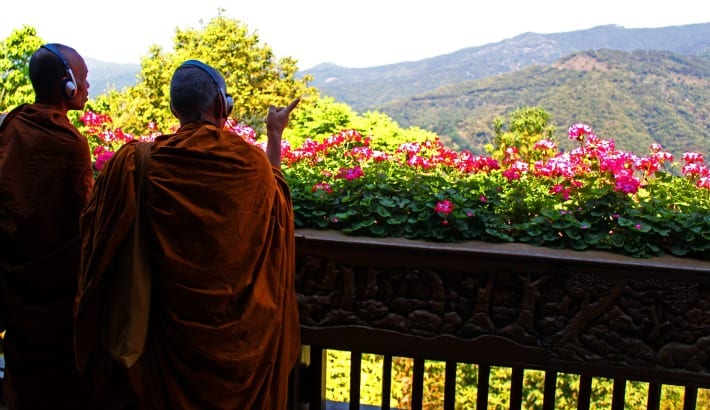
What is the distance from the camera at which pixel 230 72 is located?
21094 mm

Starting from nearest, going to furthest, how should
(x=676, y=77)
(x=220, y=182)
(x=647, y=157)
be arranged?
1. (x=220, y=182)
2. (x=647, y=157)
3. (x=676, y=77)

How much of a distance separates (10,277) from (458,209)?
1552 millimetres

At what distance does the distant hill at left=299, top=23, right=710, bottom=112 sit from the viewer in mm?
82688

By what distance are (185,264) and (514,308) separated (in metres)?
1.19

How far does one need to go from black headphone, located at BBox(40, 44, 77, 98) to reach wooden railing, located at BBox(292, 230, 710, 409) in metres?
0.92

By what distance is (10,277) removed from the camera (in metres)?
1.95

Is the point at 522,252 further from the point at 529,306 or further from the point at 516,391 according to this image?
the point at 516,391

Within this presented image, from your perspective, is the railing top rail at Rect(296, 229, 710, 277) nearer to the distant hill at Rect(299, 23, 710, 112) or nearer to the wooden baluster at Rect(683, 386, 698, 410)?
the wooden baluster at Rect(683, 386, 698, 410)

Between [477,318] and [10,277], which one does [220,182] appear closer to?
[10,277]

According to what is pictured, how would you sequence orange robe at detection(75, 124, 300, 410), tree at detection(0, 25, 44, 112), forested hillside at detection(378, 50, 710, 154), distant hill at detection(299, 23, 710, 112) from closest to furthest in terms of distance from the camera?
orange robe at detection(75, 124, 300, 410) < tree at detection(0, 25, 44, 112) < forested hillside at detection(378, 50, 710, 154) < distant hill at detection(299, 23, 710, 112)

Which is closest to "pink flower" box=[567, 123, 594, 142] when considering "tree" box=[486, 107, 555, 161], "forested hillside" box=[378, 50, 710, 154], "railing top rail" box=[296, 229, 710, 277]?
"railing top rail" box=[296, 229, 710, 277]

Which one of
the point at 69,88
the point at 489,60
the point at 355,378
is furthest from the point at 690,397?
the point at 489,60

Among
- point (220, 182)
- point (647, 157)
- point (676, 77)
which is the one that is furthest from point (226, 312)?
point (676, 77)

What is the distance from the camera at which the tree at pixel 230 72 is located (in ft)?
66.1
